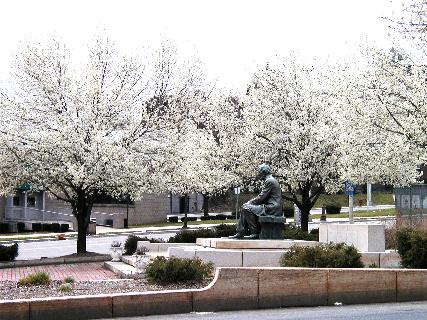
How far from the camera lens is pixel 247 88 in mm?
32500

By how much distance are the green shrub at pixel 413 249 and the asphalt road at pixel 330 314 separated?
2.41 metres

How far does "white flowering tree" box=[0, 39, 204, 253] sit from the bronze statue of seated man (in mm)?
6458

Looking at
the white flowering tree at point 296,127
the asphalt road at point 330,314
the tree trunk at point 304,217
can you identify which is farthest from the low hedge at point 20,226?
the asphalt road at point 330,314

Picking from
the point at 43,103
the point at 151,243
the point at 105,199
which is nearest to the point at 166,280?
the point at 151,243

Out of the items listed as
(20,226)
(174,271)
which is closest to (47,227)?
(20,226)

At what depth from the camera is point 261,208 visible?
20734 millimetres

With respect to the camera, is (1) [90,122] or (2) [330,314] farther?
(1) [90,122]

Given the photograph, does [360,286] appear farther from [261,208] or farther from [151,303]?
→ [261,208]

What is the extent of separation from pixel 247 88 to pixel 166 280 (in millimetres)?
18358

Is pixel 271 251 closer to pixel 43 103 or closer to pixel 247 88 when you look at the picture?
pixel 43 103

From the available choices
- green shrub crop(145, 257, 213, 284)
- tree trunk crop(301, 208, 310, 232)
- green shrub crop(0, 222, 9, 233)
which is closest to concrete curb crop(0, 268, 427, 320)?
green shrub crop(145, 257, 213, 284)

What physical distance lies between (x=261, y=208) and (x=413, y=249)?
17.9 ft

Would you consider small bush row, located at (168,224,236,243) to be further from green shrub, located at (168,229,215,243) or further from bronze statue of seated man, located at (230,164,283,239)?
bronze statue of seated man, located at (230,164,283,239)

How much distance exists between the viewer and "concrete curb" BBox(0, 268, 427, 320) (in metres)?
12.6
